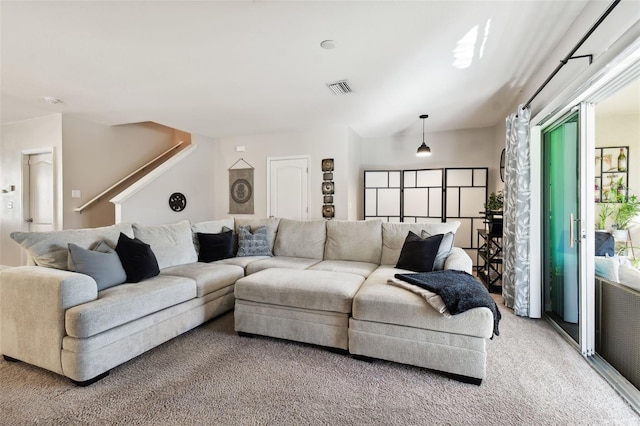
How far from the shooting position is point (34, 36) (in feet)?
7.81

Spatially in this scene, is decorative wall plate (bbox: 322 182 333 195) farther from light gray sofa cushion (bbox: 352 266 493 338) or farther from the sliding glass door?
light gray sofa cushion (bbox: 352 266 493 338)

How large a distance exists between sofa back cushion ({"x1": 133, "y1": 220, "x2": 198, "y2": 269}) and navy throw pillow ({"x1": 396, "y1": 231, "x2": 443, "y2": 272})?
2279 millimetres

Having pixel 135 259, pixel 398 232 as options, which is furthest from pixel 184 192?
pixel 398 232

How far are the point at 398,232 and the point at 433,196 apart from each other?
2476 mm

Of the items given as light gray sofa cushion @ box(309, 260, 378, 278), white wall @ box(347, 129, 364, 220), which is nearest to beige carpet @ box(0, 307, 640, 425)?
light gray sofa cushion @ box(309, 260, 378, 278)

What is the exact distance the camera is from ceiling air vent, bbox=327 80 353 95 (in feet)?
11.0

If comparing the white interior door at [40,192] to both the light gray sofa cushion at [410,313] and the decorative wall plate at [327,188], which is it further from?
the light gray sofa cushion at [410,313]

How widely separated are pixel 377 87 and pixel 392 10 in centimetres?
142

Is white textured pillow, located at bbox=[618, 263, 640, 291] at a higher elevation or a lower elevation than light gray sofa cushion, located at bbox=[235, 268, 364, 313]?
higher

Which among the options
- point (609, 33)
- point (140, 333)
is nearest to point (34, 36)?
point (140, 333)

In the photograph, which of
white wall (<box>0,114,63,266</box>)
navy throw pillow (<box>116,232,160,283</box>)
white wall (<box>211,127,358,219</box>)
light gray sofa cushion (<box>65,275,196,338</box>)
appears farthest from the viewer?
white wall (<box>211,127,358,219</box>)

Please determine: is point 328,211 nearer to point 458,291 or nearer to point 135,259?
point 135,259

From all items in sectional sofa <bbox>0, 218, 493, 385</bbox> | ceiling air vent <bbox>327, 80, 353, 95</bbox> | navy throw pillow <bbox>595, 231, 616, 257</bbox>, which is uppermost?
ceiling air vent <bbox>327, 80, 353, 95</bbox>

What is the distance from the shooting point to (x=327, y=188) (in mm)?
5402
